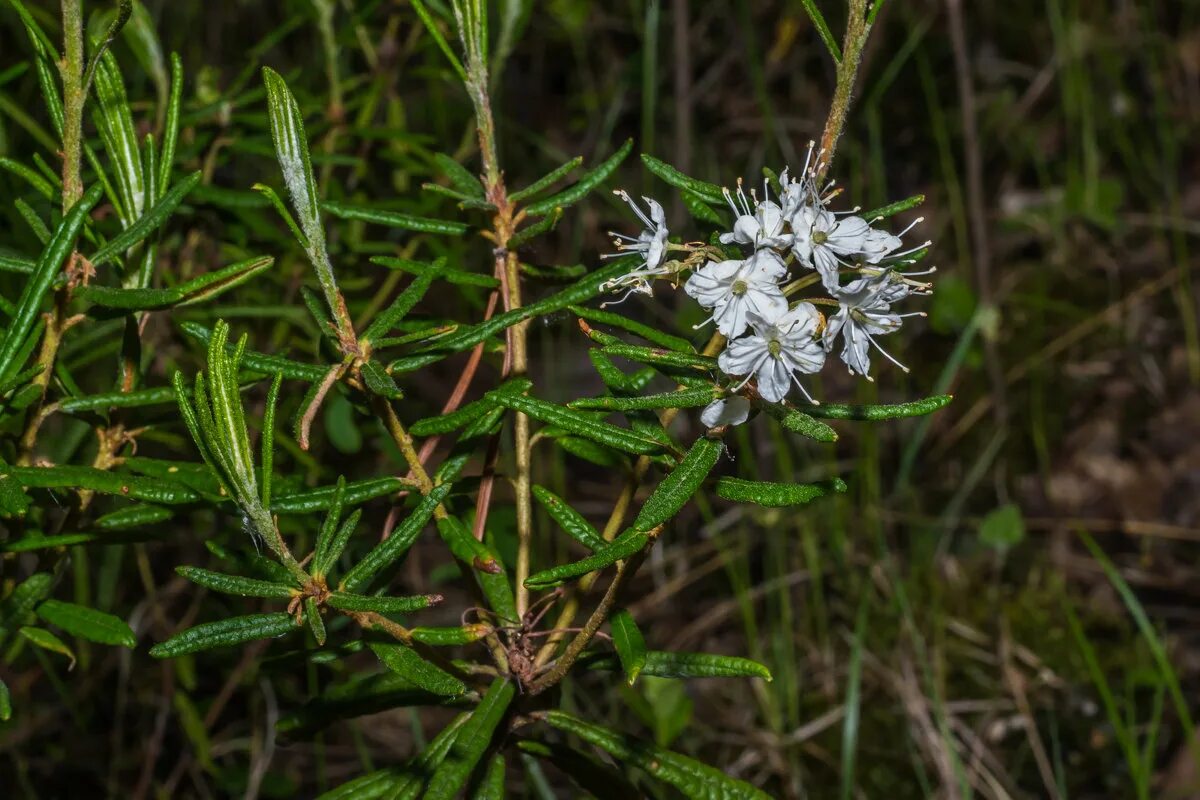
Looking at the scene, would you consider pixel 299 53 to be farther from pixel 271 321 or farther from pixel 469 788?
pixel 469 788

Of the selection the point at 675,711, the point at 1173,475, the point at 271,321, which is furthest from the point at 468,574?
the point at 1173,475

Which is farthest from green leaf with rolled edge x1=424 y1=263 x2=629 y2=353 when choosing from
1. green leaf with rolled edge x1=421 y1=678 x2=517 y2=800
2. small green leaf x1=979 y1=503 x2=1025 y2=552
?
small green leaf x1=979 y1=503 x2=1025 y2=552

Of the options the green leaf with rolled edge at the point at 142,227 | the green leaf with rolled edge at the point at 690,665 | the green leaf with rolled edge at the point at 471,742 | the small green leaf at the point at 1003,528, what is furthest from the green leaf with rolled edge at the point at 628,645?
the small green leaf at the point at 1003,528

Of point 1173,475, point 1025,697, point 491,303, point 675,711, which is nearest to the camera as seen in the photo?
point 491,303

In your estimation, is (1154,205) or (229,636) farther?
(1154,205)

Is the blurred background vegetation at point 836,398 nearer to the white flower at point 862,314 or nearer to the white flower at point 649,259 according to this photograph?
the white flower at point 649,259

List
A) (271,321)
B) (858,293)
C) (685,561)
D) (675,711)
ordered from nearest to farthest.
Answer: (858,293)
(271,321)
(675,711)
(685,561)

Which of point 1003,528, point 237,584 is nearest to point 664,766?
point 237,584
